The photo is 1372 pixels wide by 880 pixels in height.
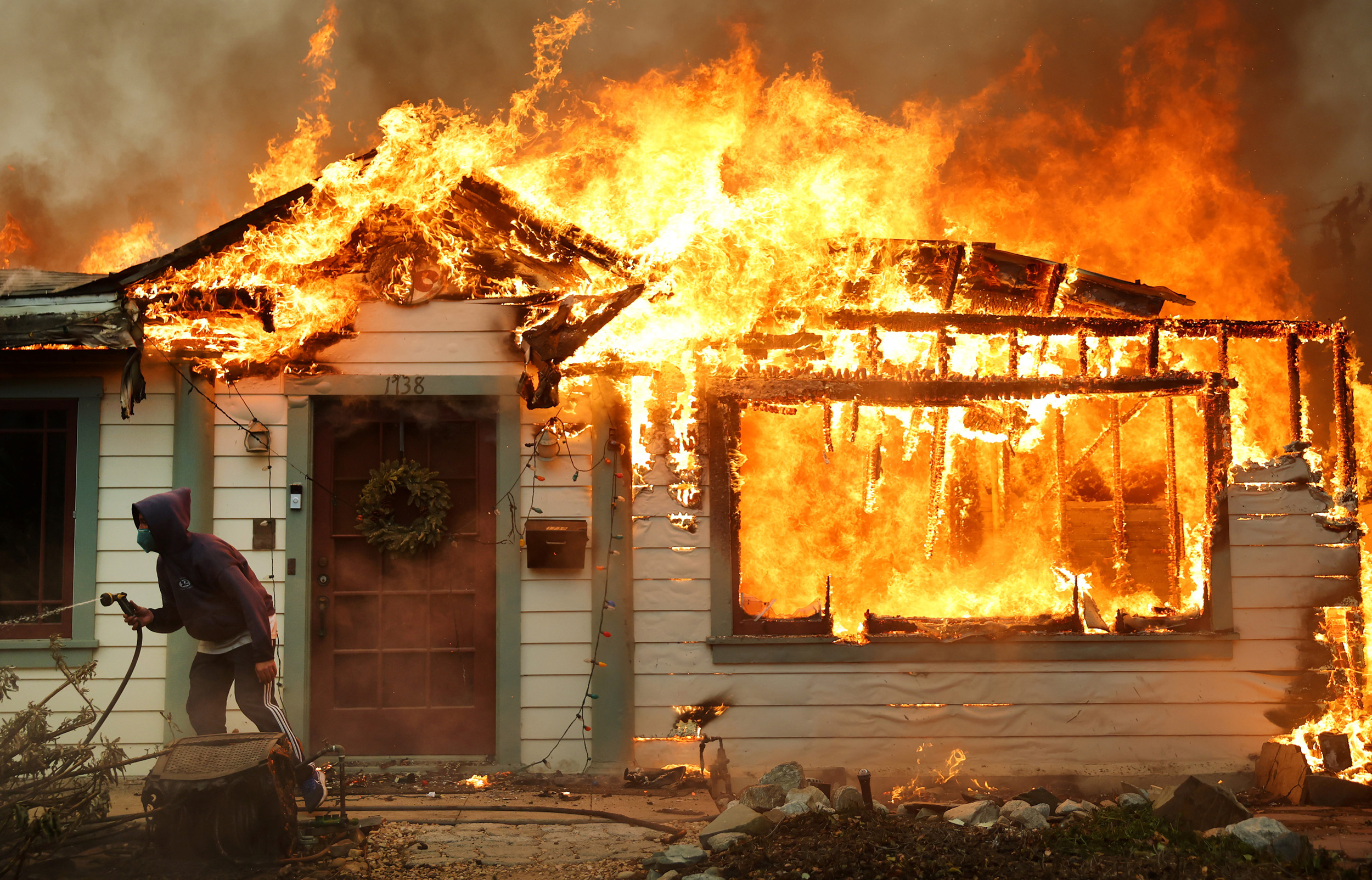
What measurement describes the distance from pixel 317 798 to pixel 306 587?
1976 millimetres

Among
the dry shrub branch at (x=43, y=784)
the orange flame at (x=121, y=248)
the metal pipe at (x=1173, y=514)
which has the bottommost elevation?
the dry shrub branch at (x=43, y=784)

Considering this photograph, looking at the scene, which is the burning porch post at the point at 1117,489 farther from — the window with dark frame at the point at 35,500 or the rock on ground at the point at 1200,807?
the window with dark frame at the point at 35,500

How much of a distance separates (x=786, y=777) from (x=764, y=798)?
497mm

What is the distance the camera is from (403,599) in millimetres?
6551

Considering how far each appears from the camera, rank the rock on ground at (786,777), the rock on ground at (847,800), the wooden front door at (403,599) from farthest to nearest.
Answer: the wooden front door at (403,599)
the rock on ground at (786,777)
the rock on ground at (847,800)

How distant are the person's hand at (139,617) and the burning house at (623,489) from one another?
1473mm

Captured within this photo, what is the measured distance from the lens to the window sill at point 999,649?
6.29 meters

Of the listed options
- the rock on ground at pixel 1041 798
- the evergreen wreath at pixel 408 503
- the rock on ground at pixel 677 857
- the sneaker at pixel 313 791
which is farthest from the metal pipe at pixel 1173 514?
the sneaker at pixel 313 791

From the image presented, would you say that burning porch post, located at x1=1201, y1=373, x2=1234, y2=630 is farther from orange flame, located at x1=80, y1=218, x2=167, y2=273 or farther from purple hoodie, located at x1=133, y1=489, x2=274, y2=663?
orange flame, located at x1=80, y1=218, x2=167, y2=273

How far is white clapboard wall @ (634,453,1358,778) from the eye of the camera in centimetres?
626

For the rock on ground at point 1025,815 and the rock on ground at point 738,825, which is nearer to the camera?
the rock on ground at point 738,825

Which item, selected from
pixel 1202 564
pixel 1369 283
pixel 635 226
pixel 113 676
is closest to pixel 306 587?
pixel 113 676

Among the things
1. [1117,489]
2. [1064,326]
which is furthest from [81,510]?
[1117,489]

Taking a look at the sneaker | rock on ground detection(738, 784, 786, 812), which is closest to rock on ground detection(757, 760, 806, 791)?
rock on ground detection(738, 784, 786, 812)
